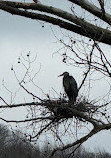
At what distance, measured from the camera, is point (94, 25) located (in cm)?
417

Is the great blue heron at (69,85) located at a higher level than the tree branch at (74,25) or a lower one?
higher

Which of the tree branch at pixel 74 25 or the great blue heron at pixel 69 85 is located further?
the great blue heron at pixel 69 85

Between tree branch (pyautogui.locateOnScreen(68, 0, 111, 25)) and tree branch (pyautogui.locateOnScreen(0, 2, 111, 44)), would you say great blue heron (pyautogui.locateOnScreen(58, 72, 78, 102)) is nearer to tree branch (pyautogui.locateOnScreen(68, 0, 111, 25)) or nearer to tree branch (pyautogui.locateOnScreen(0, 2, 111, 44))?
tree branch (pyautogui.locateOnScreen(0, 2, 111, 44))

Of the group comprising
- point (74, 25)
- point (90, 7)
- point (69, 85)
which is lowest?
point (74, 25)

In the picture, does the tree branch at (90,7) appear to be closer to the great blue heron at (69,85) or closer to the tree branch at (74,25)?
the tree branch at (74,25)

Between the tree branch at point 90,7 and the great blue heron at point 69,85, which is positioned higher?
the great blue heron at point 69,85

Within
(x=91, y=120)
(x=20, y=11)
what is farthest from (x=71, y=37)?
(x=91, y=120)

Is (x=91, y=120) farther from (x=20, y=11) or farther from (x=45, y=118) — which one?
(x=20, y=11)

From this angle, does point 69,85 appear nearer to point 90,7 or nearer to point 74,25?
point 74,25

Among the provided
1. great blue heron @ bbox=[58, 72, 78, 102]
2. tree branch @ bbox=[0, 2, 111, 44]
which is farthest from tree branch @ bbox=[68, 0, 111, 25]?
great blue heron @ bbox=[58, 72, 78, 102]

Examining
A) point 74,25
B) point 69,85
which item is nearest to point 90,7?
point 74,25

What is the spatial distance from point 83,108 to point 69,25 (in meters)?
1.89

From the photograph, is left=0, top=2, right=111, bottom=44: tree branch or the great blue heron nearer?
left=0, top=2, right=111, bottom=44: tree branch

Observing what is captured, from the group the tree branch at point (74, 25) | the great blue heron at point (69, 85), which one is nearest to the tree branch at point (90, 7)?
the tree branch at point (74, 25)
